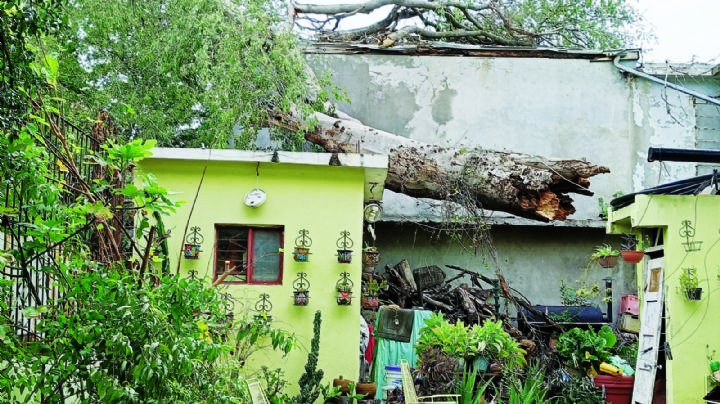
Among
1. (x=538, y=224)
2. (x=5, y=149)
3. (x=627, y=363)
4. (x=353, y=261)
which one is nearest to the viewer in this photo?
(x=5, y=149)

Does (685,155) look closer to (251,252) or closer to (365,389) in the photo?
(365,389)

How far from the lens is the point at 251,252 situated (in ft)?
30.8

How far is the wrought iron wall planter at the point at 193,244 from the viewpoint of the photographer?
29.9 ft

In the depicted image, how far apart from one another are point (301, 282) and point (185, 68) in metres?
5.12

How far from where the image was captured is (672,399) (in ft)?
28.4

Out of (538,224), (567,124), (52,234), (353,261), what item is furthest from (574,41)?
(52,234)

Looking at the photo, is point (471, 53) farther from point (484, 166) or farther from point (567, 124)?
point (484, 166)

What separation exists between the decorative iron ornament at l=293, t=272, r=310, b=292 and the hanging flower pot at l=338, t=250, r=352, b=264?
53 cm

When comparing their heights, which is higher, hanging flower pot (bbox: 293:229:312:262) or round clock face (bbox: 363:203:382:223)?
round clock face (bbox: 363:203:382:223)

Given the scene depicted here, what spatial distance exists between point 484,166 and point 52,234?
7748mm

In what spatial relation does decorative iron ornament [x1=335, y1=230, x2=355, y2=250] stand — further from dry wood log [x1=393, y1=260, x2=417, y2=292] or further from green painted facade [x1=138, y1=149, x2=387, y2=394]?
dry wood log [x1=393, y1=260, x2=417, y2=292]

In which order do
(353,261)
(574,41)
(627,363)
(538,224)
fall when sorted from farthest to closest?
(574,41), (538,224), (627,363), (353,261)

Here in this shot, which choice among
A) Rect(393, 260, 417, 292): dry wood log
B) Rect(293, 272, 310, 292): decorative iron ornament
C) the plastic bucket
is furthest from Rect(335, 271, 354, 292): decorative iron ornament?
the plastic bucket

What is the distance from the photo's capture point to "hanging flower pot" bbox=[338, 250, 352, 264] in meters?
9.28
